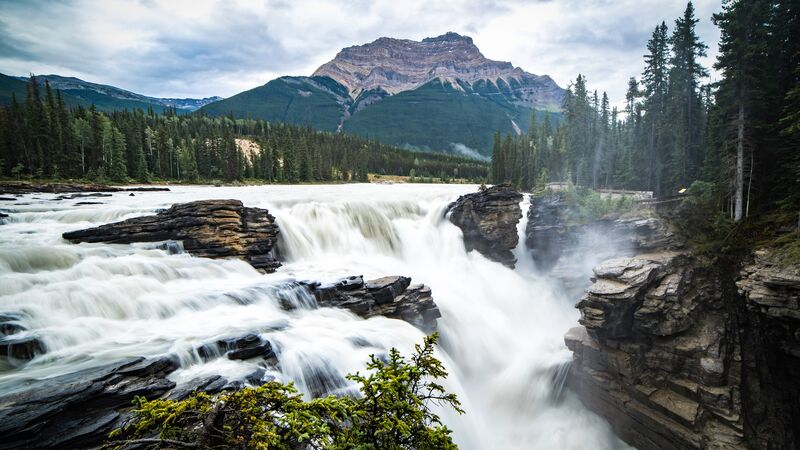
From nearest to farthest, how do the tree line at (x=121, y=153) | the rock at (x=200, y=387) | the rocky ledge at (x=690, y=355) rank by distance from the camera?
1. the rock at (x=200, y=387)
2. the rocky ledge at (x=690, y=355)
3. the tree line at (x=121, y=153)

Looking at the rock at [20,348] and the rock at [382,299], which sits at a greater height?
the rock at [20,348]

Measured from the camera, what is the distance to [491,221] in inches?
1270

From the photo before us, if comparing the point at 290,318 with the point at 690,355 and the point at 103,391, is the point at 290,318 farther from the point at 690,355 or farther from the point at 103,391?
the point at 690,355

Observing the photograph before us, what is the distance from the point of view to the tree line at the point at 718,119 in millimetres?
20875

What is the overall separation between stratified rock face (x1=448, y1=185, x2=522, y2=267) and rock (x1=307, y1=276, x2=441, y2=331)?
1518 cm

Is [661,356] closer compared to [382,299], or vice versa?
[661,356]

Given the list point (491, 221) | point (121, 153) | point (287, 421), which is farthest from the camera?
point (121, 153)

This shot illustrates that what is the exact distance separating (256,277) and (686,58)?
45.8m

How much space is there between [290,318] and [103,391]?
6849 millimetres

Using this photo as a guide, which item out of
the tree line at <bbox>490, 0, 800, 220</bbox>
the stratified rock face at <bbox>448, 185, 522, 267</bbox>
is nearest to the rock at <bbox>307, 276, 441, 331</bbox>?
the stratified rock face at <bbox>448, 185, 522, 267</bbox>

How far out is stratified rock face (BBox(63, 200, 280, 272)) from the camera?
59.8 feet

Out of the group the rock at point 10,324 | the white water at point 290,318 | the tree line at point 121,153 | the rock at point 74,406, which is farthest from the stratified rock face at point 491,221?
the tree line at point 121,153

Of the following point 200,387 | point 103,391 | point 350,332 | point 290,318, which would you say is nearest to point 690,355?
point 350,332

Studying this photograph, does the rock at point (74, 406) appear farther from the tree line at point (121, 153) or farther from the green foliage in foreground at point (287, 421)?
the tree line at point (121, 153)
